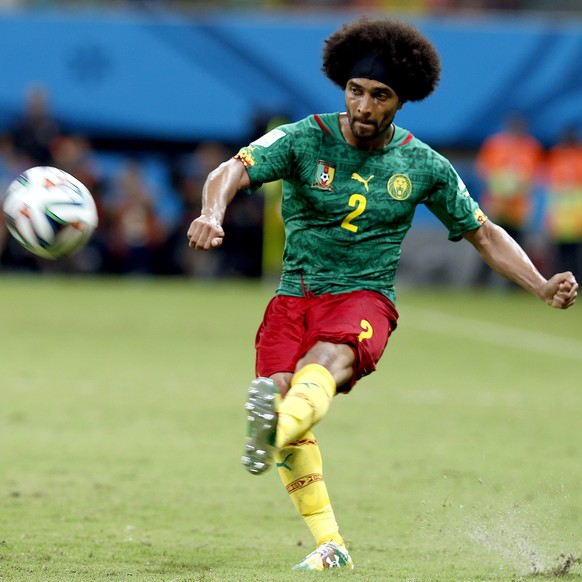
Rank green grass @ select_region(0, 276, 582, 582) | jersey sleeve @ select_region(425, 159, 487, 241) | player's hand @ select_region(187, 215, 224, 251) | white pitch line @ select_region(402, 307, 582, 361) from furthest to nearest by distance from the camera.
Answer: white pitch line @ select_region(402, 307, 582, 361)
jersey sleeve @ select_region(425, 159, 487, 241)
green grass @ select_region(0, 276, 582, 582)
player's hand @ select_region(187, 215, 224, 251)

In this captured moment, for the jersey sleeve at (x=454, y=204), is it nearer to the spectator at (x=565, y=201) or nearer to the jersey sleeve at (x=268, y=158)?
the jersey sleeve at (x=268, y=158)

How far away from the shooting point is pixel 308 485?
598cm

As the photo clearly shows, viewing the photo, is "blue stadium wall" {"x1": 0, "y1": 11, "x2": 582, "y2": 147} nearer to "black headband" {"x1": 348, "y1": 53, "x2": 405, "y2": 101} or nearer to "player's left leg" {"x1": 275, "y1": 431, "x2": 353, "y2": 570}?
"black headband" {"x1": 348, "y1": 53, "x2": 405, "y2": 101}

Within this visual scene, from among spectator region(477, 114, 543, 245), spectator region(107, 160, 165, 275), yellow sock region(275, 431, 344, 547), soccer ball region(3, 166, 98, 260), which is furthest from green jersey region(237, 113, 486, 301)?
spectator region(477, 114, 543, 245)

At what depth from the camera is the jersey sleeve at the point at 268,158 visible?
5.88 m

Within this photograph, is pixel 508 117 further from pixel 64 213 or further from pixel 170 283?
pixel 64 213

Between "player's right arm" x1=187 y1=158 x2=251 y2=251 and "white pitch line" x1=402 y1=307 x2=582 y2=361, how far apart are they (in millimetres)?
9313

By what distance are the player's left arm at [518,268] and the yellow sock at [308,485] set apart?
4.08 feet

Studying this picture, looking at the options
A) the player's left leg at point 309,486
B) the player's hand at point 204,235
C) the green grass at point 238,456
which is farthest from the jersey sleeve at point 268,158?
the green grass at point 238,456

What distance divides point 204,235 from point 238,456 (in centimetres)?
378

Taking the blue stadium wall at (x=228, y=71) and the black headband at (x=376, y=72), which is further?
the blue stadium wall at (x=228, y=71)

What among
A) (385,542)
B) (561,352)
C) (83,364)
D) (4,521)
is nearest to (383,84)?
(385,542)

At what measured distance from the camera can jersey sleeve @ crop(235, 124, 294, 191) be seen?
5.88 meters

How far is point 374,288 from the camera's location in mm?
6113
